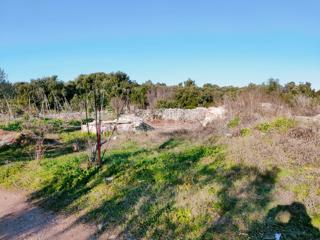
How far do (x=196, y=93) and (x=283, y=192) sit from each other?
2802 centimetres

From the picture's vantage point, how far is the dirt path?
6328 millimetres

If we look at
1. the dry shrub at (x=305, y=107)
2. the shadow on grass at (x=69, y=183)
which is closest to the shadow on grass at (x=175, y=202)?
the shadow on grass at (x=69, y=183)

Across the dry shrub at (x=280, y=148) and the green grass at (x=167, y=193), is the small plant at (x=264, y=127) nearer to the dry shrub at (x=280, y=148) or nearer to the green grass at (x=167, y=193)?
the dry shrub at (x=280, y=148)

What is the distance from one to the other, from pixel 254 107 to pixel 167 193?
1065cm

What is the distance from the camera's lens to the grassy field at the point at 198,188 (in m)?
5.80

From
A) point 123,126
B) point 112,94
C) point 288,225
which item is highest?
point 112,94

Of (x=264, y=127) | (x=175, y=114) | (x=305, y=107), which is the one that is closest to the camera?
(x=264, y=127)

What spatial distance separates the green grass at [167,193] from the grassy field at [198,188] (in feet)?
0.06

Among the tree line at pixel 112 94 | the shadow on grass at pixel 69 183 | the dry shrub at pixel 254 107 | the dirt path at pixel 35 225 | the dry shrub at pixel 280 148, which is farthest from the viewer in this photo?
the tree line at pixel 112 94

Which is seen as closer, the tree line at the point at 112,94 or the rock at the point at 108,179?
the rock at the point at 108,179

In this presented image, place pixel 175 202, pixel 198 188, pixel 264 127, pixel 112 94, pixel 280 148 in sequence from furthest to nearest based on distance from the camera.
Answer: pixel 112 94 → pixel 264 127 → pixel 280 148 → pixel 198 188 → pixel 175 202

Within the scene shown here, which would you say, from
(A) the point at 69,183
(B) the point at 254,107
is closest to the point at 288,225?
(A) the point at 69,183

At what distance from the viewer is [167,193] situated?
7199 mm

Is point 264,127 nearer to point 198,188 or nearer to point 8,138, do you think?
point 198,188
